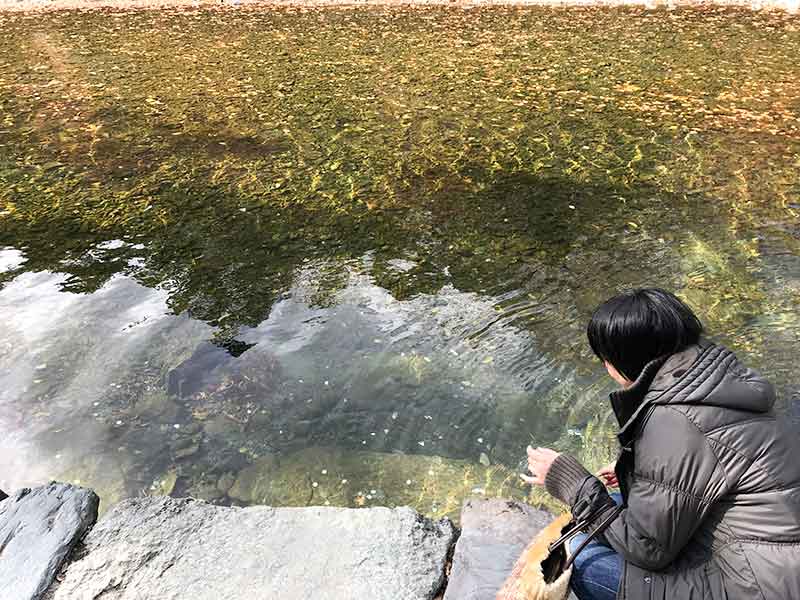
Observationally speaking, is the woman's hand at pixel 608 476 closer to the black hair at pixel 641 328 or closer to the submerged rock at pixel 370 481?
the black hair at pixel 641 328

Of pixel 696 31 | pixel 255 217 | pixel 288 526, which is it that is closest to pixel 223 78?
pixel 255 217

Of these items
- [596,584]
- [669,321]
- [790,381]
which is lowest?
[790,381]

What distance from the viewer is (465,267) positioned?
6.00 m

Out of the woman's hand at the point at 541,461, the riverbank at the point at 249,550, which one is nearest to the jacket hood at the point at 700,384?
the woman's hand at the point at 541,461

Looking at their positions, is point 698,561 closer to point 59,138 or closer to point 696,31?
point 59,138

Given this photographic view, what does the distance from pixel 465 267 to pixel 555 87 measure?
6252mm

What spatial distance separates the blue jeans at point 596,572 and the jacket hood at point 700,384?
0.55m

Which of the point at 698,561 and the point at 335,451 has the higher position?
the point at 698,561

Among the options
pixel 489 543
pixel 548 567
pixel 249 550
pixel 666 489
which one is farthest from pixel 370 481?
pixel 666 489

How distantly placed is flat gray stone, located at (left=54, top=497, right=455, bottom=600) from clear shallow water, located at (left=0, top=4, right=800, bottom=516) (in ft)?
2.11

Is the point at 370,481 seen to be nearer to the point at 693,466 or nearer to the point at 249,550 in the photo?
the point at 249,550

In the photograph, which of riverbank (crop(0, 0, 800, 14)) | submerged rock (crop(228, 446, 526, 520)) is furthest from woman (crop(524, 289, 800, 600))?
riverbank (crop(0, 0, 800, 14))

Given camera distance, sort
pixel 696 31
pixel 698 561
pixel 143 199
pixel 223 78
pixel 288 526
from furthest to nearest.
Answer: pixel 696 31 → pixel 223 78 → pixel 143 199 → pixel 288 526 → pixel 698 561

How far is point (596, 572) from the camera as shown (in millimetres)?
2338
